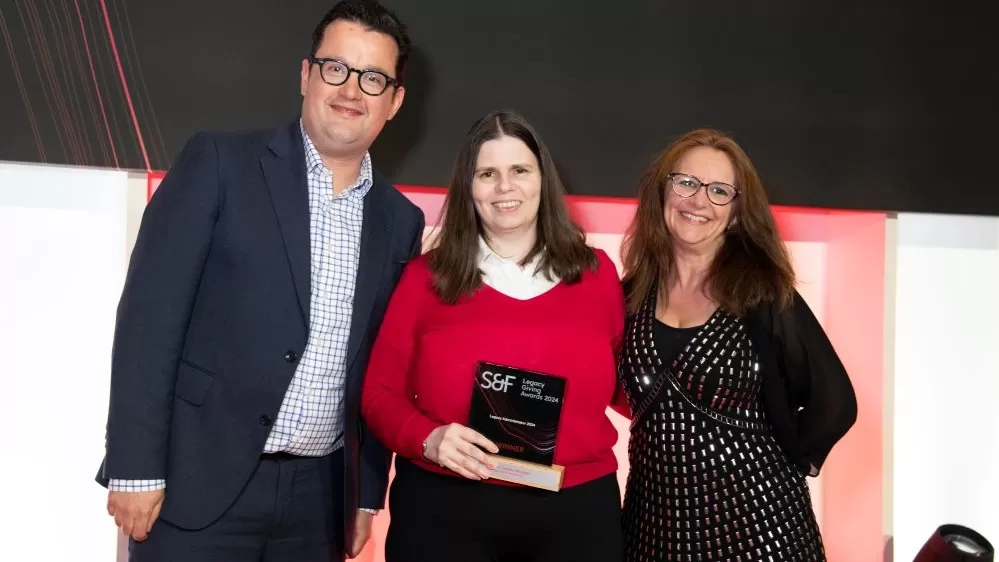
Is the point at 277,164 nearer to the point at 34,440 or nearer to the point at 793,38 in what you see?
the point at 34,440

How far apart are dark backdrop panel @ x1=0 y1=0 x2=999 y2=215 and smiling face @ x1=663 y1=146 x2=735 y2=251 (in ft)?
1.93

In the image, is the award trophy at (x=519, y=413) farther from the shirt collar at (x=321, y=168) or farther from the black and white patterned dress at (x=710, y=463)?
the shirt collar at (x=321, y=168)

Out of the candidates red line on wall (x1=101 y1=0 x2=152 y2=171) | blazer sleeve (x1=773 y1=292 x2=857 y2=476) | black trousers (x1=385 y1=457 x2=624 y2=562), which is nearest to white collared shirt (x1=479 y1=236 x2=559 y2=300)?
black trousers (x1=385 y1=457 x2=624 y2=562)

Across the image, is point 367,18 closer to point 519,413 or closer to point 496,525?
point 519,413

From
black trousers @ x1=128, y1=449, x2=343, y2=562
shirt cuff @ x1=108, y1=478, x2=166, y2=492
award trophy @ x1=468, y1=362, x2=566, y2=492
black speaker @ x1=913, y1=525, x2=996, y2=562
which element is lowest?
black speaker @ x1=913, y1=525, x2=996, y2=562

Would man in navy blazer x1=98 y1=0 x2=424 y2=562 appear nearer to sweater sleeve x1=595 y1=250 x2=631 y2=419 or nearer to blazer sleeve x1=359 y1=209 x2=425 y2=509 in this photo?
blazer sleeve x1=359 y1=209 x2=425 y2=509

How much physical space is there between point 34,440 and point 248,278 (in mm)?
1480

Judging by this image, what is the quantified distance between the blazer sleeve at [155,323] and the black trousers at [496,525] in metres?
0.62

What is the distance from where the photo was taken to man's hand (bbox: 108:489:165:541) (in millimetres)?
1879

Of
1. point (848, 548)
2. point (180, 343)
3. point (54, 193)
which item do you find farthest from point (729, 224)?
point (54, 193)

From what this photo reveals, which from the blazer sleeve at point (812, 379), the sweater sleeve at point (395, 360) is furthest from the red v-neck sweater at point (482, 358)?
the blazer sleeve at point (812, 379)

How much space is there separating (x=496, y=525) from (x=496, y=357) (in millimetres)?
402

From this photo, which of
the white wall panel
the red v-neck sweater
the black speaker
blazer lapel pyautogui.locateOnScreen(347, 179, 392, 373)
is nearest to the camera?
the red v-neck sweater

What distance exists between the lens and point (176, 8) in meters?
2.72
